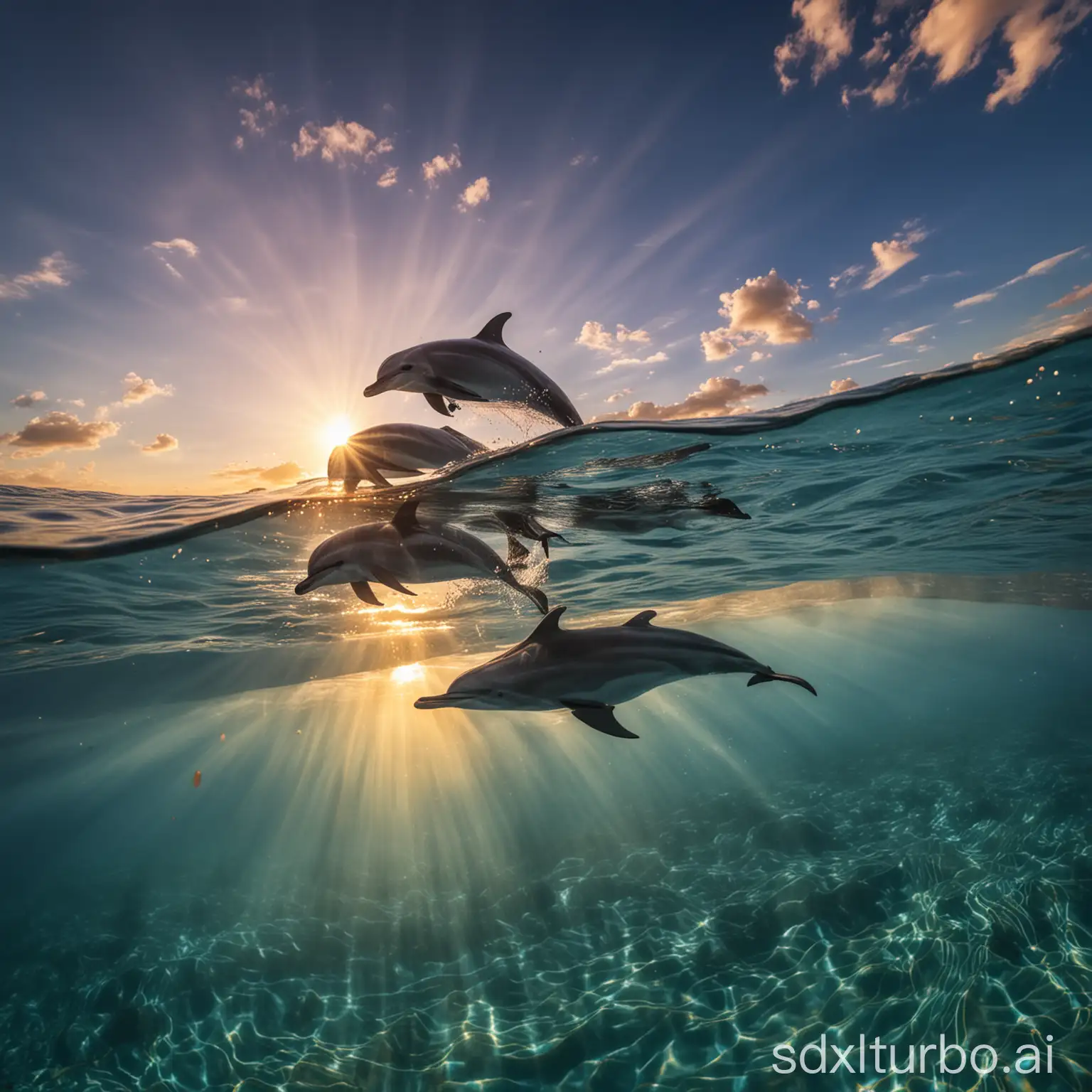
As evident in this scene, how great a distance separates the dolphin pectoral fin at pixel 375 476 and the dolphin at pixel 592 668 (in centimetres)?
180

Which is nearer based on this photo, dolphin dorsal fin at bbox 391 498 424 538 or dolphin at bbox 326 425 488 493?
dolphin at bbox 326 425 488 493

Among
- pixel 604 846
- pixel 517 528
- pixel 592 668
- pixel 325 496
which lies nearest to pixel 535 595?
pixel 592 668

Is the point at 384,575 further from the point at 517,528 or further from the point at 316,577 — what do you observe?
the point at 517,528

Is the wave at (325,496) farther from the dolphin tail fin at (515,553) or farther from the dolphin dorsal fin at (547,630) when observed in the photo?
the dolphin dorsal fin at (547,630)

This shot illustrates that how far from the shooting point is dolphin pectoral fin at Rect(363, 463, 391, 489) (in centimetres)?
485

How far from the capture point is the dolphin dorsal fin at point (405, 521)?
4930 millimetres

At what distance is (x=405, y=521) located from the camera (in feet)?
16.5

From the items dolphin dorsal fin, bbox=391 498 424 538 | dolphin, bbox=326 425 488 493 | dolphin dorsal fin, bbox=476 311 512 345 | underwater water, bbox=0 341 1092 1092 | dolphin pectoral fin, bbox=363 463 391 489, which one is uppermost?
dolphin dorsal fin, bbox=476 311 512 345

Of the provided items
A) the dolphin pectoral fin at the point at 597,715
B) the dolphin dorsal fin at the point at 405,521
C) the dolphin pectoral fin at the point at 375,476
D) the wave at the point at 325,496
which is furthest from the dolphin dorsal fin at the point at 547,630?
the wave at the point at 325,496

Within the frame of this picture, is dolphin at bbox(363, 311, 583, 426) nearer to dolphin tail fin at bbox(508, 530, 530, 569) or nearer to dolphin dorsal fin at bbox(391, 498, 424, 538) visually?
dolphin dorsal fin at bbox(391, 498, 424, 538)

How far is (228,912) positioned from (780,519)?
13.3 meters

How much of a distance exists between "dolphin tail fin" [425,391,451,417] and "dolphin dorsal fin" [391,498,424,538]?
1.36m

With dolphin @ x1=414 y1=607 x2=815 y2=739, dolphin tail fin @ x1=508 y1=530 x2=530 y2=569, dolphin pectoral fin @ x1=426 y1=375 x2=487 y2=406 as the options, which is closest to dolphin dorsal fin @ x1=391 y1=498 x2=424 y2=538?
dolphin @ x1=414 y1=607 x2=815 y2=739

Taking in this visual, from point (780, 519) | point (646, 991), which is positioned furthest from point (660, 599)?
point (646, 991)
